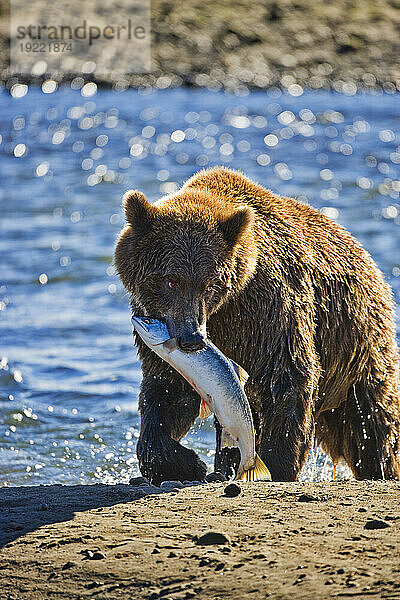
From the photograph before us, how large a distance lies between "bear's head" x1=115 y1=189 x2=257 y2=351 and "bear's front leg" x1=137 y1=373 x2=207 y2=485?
1.54ft

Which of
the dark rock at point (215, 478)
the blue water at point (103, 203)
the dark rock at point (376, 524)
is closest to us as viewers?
the dark rock at point (376, 524)

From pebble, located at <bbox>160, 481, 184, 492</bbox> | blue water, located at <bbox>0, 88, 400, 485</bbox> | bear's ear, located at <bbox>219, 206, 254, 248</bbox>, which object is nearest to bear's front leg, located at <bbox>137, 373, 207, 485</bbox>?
pebble, located at <bbox>160, 481, 184, 492</bbox>

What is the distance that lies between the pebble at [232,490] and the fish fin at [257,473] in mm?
342

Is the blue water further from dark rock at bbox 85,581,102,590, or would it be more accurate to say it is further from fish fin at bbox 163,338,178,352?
dark rock at bbox 85,581,102,590

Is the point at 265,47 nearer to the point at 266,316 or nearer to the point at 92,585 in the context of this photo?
the point at 266,316

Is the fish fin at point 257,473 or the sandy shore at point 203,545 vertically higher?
the sandy shore at point 203,545

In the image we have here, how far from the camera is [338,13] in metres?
32.8

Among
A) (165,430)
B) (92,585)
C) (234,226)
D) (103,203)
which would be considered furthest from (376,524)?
(103,203)

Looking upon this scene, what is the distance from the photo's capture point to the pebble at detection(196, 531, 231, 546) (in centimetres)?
432

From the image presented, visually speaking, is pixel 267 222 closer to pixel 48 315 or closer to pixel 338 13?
pixel 48 315

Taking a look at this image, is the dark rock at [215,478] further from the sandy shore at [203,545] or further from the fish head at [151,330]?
the fish head at [151,330]

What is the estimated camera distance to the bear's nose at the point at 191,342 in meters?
5.16

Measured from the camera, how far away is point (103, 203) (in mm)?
17969

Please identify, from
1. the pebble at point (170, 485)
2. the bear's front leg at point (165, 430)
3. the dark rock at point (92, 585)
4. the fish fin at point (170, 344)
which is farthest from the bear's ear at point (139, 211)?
the dark rock at point (92, 585)
